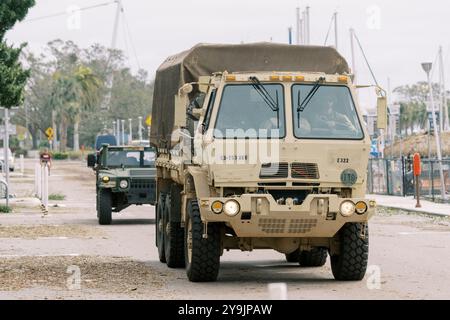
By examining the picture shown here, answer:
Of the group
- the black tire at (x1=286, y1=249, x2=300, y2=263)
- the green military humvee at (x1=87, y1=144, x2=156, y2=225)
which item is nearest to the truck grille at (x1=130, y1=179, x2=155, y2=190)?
the green military humvee at (x1=87, y1=144, x2=156, y2=225)

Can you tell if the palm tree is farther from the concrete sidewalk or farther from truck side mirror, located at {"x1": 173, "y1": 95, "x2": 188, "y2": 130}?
truck side mirror, located at {"x1": 173, "y1": 95, "x2": 188, "y2": 130}

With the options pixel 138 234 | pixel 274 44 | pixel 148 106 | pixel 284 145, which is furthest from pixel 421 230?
pixel 148 106

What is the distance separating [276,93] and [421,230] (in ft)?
38.8

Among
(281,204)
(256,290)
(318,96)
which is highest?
(318,96)

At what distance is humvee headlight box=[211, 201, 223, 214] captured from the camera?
1446 centimetres

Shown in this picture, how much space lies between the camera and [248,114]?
49.6ft

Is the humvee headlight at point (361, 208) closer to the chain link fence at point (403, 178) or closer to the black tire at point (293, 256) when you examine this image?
the black tire at point (293, 256)

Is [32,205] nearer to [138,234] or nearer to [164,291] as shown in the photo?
[138,234]

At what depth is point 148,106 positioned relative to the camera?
16375 cm

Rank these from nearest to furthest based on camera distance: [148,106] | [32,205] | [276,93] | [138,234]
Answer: [276,93]
[138,234]
[32,205]
[148,106]

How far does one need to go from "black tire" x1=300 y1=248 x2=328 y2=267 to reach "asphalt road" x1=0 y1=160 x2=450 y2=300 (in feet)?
0.48

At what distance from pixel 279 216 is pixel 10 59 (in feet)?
60.9

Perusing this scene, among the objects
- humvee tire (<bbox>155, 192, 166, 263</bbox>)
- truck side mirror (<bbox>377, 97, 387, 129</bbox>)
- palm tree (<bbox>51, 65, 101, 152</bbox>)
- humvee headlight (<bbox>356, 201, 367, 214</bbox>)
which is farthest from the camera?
palm tree (<bbox>51, 65, 101, 152</bbox>)

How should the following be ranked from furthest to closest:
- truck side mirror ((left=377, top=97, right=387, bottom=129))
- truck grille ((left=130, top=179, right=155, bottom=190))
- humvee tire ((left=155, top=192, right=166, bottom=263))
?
1. truck grille ((left=130, top=179, right=155, bottom=190))
2. humvee tire ((left=155, top=192, right=166, bottom=263))
3. truck side mirror ((left=377, top=97, right=387, bottom=129))
